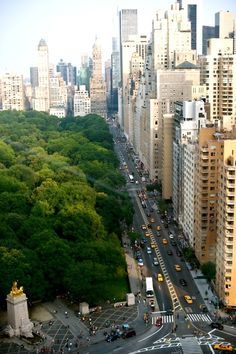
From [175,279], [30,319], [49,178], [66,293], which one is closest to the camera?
[30,319]

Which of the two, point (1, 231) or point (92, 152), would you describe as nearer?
point (1, 231)

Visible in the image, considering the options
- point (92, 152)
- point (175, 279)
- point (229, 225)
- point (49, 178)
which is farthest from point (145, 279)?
point (92, 152)

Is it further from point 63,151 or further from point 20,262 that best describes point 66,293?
point 63,151

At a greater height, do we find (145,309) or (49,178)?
(49,178)

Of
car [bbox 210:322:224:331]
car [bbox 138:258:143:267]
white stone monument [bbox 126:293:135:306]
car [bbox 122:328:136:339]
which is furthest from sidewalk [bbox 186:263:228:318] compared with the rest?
car [bbox 122:328:136:339]

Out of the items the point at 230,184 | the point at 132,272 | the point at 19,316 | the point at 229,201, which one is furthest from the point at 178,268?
the point at 19,316

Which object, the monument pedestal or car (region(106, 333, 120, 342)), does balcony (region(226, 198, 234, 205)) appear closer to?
car (region(106, 333, 120, 342))

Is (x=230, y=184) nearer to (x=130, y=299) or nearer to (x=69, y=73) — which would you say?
(x=130, y=299)

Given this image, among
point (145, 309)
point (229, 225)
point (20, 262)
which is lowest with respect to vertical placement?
point (145, 309)
